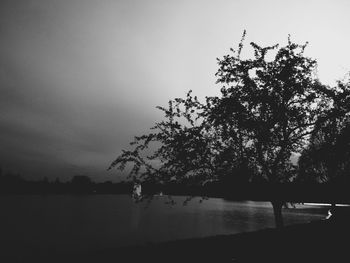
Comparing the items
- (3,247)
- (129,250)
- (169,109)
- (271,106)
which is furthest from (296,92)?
(3,247)

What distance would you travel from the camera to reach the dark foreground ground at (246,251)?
984 centimetres

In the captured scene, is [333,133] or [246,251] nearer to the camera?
[246,251]

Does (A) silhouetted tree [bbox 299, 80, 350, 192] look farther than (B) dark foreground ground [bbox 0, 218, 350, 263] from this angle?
Yes

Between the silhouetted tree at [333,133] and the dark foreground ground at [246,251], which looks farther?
the silhouetted tree at [333,133]

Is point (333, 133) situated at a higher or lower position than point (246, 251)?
higher

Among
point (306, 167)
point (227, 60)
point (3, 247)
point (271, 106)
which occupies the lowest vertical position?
point (3, 247)

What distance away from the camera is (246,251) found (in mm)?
10938

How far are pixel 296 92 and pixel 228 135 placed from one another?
16.2 feet

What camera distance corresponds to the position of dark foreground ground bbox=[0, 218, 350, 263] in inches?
388

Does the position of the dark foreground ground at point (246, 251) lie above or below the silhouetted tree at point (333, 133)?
below

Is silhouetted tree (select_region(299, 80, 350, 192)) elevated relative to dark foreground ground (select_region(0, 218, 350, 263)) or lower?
elevated

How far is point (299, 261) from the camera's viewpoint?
922cm

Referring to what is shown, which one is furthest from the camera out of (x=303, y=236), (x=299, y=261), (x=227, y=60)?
(x=227, y=60)

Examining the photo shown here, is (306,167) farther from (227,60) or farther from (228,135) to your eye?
(227,60)
